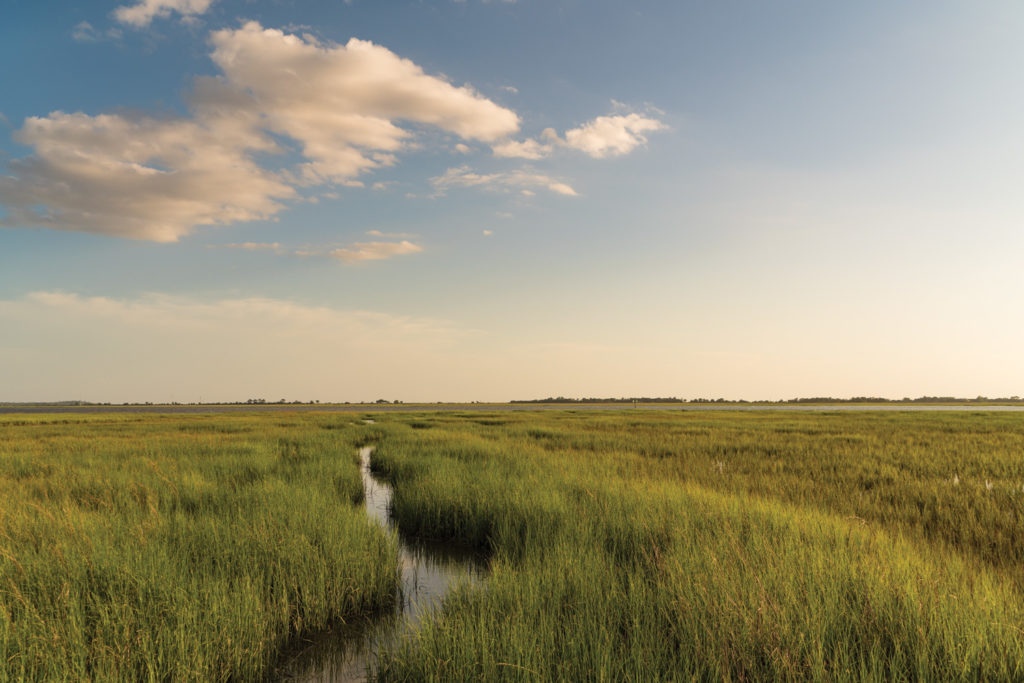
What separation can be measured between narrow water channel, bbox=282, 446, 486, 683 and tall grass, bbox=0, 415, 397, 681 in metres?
0.26

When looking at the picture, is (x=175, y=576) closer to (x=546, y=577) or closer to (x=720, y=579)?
(x=546, y=577)

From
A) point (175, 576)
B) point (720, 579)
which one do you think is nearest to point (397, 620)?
point (175, 576)

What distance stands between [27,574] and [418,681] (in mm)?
4349

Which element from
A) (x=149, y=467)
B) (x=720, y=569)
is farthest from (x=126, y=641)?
(x=149, y=467)

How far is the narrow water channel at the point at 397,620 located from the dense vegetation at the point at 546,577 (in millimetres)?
256

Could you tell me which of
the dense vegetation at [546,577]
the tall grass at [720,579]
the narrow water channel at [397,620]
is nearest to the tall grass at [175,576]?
the dense vegetation at [546,577]

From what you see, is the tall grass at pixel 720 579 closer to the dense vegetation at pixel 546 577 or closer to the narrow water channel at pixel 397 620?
the dense vegetation at pixel 546 577

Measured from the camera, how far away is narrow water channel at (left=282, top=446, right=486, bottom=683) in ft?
13.8

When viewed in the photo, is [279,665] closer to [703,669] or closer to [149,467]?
[703,669]

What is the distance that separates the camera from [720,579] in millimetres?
4336

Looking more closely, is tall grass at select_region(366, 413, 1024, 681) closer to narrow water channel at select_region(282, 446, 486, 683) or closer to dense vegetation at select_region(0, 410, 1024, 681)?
dense vegetation at select_region(0, 410, 1024, 681)

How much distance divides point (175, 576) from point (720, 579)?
216 inches

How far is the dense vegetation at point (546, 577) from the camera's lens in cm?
347

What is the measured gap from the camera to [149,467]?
1210cm
